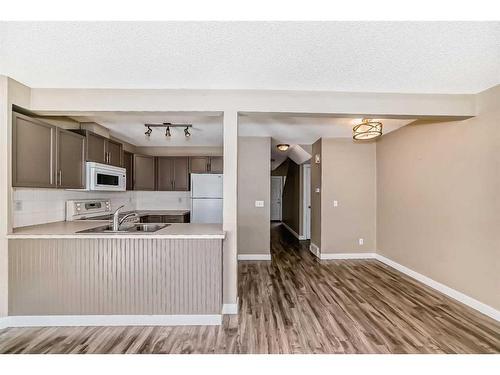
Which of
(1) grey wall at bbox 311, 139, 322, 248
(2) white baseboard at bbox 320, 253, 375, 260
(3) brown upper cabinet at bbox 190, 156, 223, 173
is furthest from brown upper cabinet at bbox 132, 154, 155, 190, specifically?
(2) white baseboard at bbox 320, 253, 375, 260

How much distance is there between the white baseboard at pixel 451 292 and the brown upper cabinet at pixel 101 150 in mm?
4992

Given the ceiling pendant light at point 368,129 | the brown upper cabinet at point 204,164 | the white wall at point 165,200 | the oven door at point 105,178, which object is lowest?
the white wall at point 165,200

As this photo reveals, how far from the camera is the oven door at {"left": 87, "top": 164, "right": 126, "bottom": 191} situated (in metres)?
3.44

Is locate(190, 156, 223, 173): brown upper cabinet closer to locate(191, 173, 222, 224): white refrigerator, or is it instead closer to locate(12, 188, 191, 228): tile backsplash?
locate(191, 173, 222, 224): white refrigerator

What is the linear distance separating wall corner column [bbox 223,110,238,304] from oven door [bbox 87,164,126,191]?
2.05m

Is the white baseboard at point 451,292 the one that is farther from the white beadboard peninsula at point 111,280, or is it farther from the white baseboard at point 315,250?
the white beadboard peninsula at point 111,280

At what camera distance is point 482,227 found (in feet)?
8.87

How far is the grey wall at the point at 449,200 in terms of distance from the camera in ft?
8.56

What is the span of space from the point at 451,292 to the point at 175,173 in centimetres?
490

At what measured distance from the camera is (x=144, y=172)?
514cm

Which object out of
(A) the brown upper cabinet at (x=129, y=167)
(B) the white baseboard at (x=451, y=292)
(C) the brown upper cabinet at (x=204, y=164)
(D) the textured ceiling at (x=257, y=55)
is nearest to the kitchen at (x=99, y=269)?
Result: (D) the textured ceiling at (x=257, y=55)

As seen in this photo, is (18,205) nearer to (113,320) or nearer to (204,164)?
(113,320)

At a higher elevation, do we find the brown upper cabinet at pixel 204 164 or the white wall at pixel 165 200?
the brown upper cabinet at pixel 204 164
